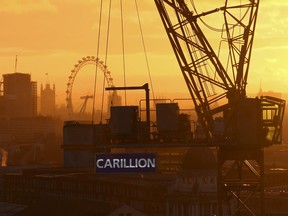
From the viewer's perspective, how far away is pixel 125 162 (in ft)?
256

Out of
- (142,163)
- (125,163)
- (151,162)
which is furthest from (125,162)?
(151,162)

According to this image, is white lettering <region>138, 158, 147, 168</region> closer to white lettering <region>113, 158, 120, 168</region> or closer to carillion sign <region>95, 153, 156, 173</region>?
carillion sign <region>95, 153, 156, 173</region>

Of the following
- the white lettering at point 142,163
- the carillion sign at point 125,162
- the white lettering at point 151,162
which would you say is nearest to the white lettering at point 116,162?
the carillion sign at point 125,162

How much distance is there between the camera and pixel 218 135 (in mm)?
84938

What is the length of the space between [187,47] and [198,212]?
56877 mm

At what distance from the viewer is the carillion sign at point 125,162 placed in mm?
77312

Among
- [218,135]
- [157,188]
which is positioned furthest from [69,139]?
[157,188]

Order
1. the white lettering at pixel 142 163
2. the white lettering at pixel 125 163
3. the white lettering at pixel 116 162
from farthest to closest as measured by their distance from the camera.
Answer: the white lettering at pixel 116 162, the white lettering at pixel 125 163, the white lettering at pixel 142 163

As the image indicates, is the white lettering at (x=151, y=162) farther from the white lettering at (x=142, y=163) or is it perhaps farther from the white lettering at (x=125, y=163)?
the white lettering at (x=142, y=163)

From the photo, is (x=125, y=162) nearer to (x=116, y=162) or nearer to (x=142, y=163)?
(x=116, y=162)

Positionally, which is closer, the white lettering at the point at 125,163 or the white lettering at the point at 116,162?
the white lettering at the point at 125,163

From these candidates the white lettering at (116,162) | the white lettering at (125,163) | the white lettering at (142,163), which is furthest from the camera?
the white lettering at (116,162)

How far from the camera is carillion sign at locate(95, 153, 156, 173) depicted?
77312mm

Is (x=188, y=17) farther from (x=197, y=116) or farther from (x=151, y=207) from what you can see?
(x=151, y=207)
